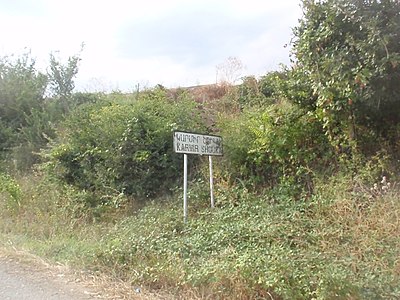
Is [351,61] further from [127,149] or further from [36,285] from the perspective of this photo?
[36,285]

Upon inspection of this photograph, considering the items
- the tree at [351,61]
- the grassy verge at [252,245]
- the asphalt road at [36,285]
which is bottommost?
the asphalt road at [36,285]

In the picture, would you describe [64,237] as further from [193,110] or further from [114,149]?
[193,110]

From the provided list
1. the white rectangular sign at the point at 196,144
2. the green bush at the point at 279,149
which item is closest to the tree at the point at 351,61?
the green bush at the point at 279,149

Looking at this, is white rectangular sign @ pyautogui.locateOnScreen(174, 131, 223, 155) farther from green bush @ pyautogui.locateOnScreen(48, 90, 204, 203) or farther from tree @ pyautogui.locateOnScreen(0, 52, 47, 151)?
tree @ pyautogui.locateOnScreen(0, 52, 47, 151)

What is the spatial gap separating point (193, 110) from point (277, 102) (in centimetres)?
187

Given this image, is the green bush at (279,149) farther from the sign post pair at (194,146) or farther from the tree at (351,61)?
the sign post pair at (194,146)

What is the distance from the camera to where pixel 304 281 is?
351cm

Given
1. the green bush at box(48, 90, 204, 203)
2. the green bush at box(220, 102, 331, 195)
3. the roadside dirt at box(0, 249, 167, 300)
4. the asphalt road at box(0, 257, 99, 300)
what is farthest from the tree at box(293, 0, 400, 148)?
the asphalt road at box(0, 257, 99, 300)

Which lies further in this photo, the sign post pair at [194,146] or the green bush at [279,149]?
the green bush at [279,149]

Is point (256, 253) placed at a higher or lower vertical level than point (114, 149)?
lower

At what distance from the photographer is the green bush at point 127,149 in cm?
729

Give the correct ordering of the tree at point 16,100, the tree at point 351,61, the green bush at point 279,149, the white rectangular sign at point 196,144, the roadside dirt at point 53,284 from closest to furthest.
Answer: the roadside dirt at point 53,284
the tree at point 351,61
the white rectangular sign at point 196,144
the green bush at point 279,149
the tree at point 16,100

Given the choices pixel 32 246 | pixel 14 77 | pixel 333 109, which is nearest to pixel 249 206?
pixel 333 109

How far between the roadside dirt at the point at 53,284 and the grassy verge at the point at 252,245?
0.64ft
